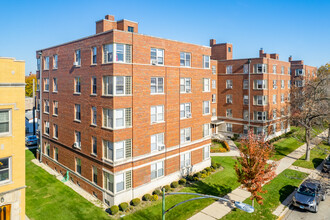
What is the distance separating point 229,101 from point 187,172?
24993 mm

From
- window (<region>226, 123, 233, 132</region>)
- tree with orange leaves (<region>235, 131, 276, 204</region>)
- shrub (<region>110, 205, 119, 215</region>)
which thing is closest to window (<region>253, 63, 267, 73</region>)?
window (<region>226, 123, 233, 132</region>)

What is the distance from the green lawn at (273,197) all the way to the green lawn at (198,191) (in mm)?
2838

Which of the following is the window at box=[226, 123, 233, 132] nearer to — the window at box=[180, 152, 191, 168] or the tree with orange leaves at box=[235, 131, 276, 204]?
the window at box=[180, 152, 191, 168]

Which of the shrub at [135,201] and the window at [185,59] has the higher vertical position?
the window at [185,59]

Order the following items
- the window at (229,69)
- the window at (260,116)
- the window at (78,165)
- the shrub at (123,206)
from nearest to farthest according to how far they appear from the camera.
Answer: the shrub at (123,206), the window at (78,165), the window at (260,116), the window at (229,69)

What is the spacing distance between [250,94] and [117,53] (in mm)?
32106

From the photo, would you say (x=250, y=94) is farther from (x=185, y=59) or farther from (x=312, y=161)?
(x=185, y=59)

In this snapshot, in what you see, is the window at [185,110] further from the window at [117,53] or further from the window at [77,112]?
the window at [77,112]

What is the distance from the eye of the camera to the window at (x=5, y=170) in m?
16.3

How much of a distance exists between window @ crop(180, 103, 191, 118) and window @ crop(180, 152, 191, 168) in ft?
14.6

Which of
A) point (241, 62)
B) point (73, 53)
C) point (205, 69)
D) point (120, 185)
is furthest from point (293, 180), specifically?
point (73, 53)

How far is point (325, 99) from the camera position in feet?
109

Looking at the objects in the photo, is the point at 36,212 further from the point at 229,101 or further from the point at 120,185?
the point at 229,101

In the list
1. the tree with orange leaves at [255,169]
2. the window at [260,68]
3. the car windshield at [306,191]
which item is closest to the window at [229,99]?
the window at [260,68]
